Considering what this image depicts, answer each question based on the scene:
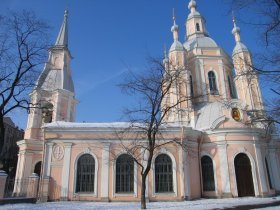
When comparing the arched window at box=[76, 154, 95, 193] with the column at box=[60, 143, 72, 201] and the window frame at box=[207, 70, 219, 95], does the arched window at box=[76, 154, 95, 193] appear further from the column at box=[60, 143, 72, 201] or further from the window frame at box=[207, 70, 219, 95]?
the window frame at box=[207, 70, 219, 95]

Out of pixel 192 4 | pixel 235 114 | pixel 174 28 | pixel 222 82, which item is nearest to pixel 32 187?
pixel 235 114

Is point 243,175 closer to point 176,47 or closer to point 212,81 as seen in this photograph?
point 212,81

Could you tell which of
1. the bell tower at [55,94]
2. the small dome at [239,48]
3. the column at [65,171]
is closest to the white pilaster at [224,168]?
the column at [65,171]

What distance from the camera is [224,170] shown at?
20453 millimetres

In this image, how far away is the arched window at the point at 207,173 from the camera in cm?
2081

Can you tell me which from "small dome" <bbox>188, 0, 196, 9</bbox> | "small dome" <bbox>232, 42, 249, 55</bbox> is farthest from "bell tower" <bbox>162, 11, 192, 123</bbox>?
"small dome" <bbox>188, 0, 196, 9</bbox>

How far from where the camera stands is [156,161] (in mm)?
20000

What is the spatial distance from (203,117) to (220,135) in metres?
2.94

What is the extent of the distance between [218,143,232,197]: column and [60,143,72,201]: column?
11143 mm

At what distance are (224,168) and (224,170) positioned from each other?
0.49 feet

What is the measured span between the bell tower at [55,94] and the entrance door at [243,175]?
15870mm

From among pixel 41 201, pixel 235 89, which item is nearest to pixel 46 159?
pixel 41 201

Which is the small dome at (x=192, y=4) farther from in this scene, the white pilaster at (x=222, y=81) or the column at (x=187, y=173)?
the column at (x=187, y=173)

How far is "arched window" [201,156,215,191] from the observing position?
20.8 meters
